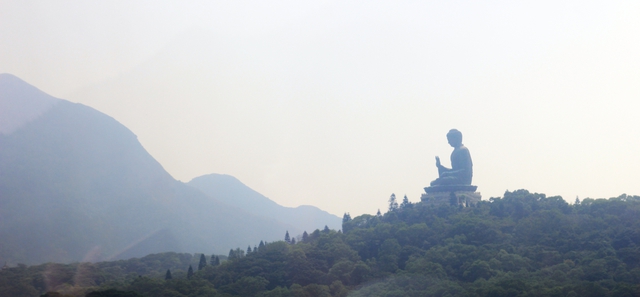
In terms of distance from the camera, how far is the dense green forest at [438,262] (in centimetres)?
3925

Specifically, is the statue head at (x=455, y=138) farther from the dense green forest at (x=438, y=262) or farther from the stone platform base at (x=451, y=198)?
the dense green forest at (x=438, y=262)

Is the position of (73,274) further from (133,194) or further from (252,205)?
(252,205)

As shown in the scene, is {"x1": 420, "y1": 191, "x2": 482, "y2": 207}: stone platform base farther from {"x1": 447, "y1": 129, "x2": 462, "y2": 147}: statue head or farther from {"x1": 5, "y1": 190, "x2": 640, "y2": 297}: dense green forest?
{"x1": 447, "y1": 129, "x2": 462, "y2": 147}: statue head

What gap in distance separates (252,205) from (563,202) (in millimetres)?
78828

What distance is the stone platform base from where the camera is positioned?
5869 cm

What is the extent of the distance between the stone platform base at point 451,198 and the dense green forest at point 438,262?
250 cm

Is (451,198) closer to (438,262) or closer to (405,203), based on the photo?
(405,203)

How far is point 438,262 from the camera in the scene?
144 feet

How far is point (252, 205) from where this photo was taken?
5027 inches

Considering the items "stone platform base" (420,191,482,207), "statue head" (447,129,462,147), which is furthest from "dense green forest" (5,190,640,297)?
"statue head" (447,129,462,147)

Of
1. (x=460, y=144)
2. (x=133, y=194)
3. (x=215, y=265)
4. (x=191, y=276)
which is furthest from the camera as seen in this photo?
(x=133, y=194)

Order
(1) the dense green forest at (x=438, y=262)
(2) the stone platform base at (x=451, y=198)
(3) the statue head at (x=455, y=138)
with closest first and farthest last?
(1) the dense green forest at (x=438, y=262) < (2) the stone platform base at (x=451, y=198) < (3) the statue head at (x=455, y=138)

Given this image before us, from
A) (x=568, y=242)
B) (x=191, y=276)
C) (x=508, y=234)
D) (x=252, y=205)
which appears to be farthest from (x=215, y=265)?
(x=252, y=205)

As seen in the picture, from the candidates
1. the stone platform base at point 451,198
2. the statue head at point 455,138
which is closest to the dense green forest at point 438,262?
the stone platform base at point 451,198
